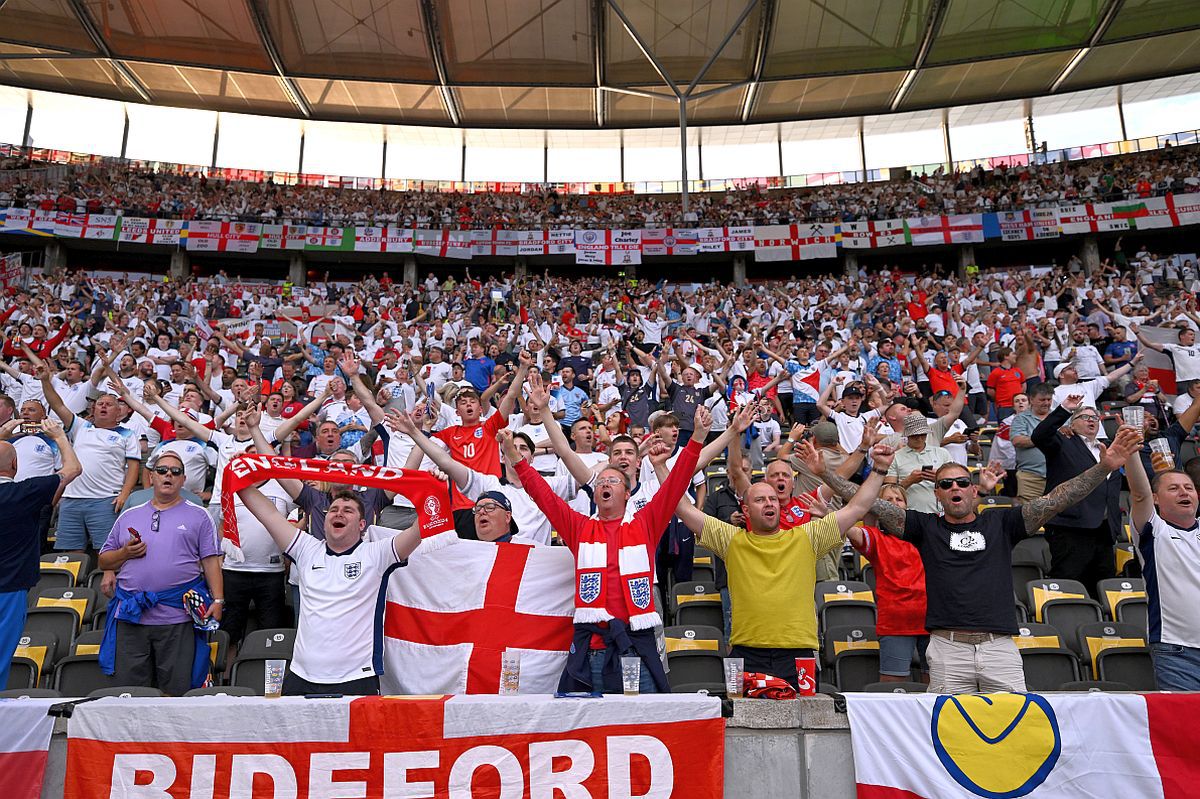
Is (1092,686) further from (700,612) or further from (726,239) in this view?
(726,239)

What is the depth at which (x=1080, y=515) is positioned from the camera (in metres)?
6.28

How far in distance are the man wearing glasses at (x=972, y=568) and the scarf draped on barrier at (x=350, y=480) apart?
2.50m

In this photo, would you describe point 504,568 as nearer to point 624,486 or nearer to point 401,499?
point 624,486

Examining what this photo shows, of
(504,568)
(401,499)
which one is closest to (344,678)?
(504,568)

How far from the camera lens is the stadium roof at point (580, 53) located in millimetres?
25656

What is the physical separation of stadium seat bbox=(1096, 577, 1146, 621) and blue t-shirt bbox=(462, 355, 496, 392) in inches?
320

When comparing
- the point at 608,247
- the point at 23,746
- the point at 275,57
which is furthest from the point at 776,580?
the point at 275,57

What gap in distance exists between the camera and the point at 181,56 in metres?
27.8

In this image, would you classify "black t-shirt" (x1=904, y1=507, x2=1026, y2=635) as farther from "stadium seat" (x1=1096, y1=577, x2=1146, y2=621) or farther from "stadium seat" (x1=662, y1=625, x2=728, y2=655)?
"stadium seat" (x1=1096, y1=577, x2=1146, y2=621)

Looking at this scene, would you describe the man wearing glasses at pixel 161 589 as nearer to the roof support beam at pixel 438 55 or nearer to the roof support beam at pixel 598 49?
the roof support beam at pixel 438 55

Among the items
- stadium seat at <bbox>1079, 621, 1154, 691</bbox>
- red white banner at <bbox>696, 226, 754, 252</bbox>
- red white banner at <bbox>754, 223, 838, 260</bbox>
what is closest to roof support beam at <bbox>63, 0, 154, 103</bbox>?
red white banner at <bbox>696, 226, 754, 252</bbox>

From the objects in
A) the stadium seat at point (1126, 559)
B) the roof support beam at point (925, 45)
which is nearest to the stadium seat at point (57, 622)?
the stadium seat at point (1126, 559)

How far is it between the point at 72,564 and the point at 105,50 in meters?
27.5

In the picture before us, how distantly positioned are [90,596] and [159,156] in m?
34.8
